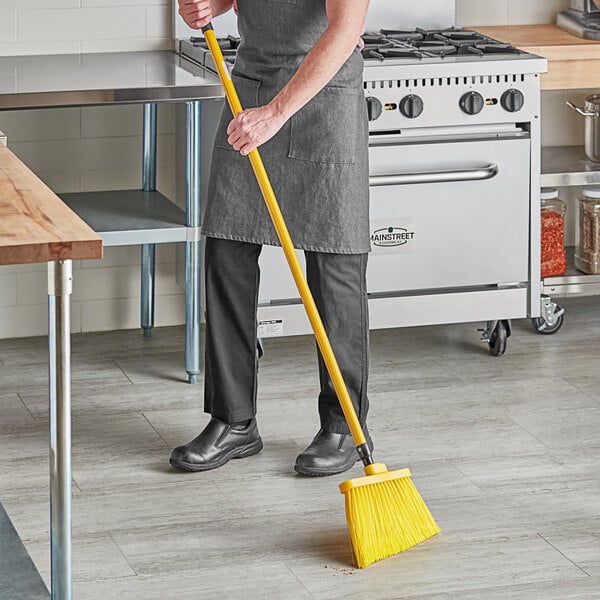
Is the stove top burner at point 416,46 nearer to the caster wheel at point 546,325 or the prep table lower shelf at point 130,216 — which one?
the prep table lower shelf at point 130,216

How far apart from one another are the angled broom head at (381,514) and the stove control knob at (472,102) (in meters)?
1.43

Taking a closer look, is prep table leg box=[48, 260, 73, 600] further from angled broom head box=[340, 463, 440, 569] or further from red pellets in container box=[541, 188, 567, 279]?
red pellets in container box=[541, 188, 567, 279]

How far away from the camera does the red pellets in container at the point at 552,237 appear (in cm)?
431

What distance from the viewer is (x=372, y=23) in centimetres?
441

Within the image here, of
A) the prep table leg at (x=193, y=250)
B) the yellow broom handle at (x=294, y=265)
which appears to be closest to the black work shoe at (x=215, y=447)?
the yellow broom handle at (x=294, y=265)

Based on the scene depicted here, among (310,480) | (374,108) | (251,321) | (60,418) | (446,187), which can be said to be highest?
(374,108)

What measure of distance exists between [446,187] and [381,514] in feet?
4.59

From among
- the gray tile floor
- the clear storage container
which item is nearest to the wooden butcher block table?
the gray tile floor

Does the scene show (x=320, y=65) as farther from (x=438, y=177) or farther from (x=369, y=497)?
(x=438, y=177)

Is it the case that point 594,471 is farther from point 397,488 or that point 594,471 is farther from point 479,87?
point 479,87

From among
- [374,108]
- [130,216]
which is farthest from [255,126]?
[130,216]

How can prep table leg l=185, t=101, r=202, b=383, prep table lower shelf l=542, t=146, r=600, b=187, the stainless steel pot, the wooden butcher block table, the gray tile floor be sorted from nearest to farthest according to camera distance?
the wooden butcher block table
the gray tile floor
prep table leg l=185, t=101, r=202, b=383
prep table lower shelf l=542, t=146, r=600, b=187
the stainless steel pot

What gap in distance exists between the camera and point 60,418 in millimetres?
2109

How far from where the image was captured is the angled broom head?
2.75 m
